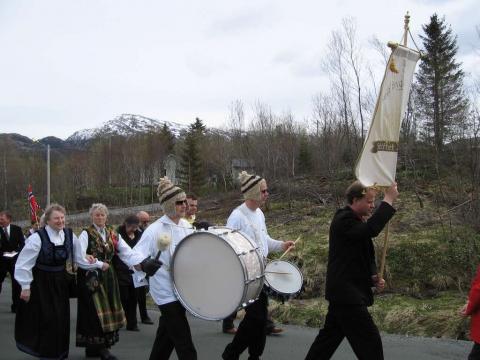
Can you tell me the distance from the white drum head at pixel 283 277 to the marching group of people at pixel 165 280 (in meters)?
0.31

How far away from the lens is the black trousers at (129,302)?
320 inches

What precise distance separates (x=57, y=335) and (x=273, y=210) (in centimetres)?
1646

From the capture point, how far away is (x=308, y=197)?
901 inches

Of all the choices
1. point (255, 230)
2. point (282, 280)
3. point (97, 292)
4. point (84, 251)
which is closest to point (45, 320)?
point (97, 292)

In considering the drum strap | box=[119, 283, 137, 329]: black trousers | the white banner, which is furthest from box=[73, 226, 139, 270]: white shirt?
the white banner

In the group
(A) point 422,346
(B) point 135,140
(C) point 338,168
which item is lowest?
(A) point 422,346

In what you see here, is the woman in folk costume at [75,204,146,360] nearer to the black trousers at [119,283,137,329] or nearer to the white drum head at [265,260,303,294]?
the black trousers at [119,283,137,329]

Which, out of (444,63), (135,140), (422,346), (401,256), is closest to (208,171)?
(135,140)

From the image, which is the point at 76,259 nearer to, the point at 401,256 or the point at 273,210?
the point at 401,256

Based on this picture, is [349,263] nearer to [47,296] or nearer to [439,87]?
[47,296]

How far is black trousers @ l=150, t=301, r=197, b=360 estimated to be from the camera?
14.4 feet

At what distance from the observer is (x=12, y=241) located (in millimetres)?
10133

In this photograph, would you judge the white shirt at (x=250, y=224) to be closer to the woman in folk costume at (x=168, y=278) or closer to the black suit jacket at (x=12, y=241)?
the woman in folk costume at (x=168, y=278)

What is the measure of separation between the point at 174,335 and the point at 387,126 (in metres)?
2.73
